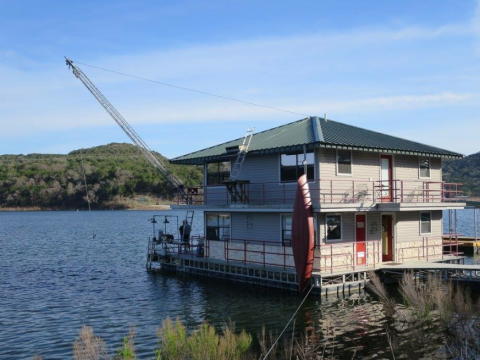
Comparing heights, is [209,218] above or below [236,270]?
above

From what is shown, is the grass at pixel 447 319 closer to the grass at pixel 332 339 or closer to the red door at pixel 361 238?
the grass at pixel 332 339

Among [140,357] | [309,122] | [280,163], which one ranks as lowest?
[140,357]

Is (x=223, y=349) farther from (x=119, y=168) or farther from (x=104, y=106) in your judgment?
(x=119, y=168)

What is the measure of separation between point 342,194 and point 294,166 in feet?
8.83

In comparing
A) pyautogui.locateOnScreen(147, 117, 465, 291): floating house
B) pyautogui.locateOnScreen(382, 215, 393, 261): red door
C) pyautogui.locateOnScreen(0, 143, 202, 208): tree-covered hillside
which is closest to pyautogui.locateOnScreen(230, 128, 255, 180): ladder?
pyautogui.locateOnScreen(147, 117, 465, 291): floating house

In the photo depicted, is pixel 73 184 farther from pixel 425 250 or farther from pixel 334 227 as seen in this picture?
pixel 334 227

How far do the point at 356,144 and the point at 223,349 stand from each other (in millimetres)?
15810

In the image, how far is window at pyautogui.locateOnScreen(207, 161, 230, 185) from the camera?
31562 mm

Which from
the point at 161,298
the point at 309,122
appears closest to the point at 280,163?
the point at 309,122

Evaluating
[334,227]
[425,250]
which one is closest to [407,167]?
[425,250]

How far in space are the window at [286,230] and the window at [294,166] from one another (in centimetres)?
193

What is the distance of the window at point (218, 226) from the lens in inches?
1243

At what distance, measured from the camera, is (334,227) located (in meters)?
26.6

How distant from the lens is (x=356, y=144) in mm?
26406
